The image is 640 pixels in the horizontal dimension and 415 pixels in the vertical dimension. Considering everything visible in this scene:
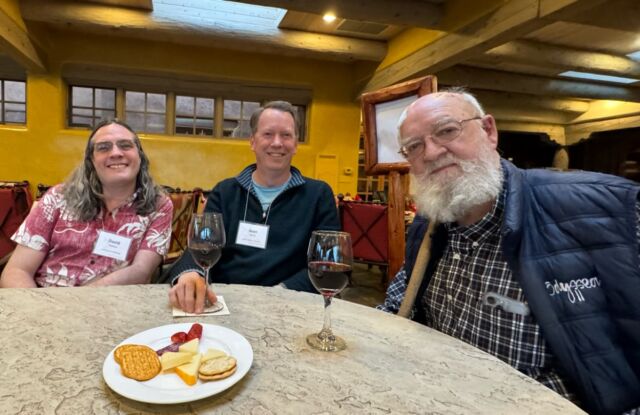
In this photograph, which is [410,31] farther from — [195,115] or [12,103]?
[12,103]

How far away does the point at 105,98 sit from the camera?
5402 mm

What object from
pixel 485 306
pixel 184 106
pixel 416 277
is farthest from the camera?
pixel 184 106

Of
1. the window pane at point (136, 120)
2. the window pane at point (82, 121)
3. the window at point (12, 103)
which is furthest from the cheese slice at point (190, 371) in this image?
the window at point (12, 103)

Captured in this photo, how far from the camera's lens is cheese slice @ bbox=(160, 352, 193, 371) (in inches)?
26.5

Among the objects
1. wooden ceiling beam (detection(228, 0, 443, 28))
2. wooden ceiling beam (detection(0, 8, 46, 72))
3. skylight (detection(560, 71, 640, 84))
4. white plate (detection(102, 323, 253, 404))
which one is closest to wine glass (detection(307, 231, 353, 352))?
white plate (detection(102, 323, 253, 404))

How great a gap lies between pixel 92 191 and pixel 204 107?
447 centimetres

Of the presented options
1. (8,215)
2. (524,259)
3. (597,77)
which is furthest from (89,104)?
(597,77)

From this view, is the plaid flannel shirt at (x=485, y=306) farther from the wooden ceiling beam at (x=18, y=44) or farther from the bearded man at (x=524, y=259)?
the wooden ceiling beam at (x=18, y=44)

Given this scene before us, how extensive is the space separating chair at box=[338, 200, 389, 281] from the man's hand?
3.05 m

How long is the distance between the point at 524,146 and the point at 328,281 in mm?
11211

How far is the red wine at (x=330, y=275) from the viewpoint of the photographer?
2.62 ft

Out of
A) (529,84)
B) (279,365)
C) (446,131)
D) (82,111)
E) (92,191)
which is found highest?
(529,84)

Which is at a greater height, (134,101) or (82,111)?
(134,101)

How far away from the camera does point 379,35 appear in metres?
4.98
